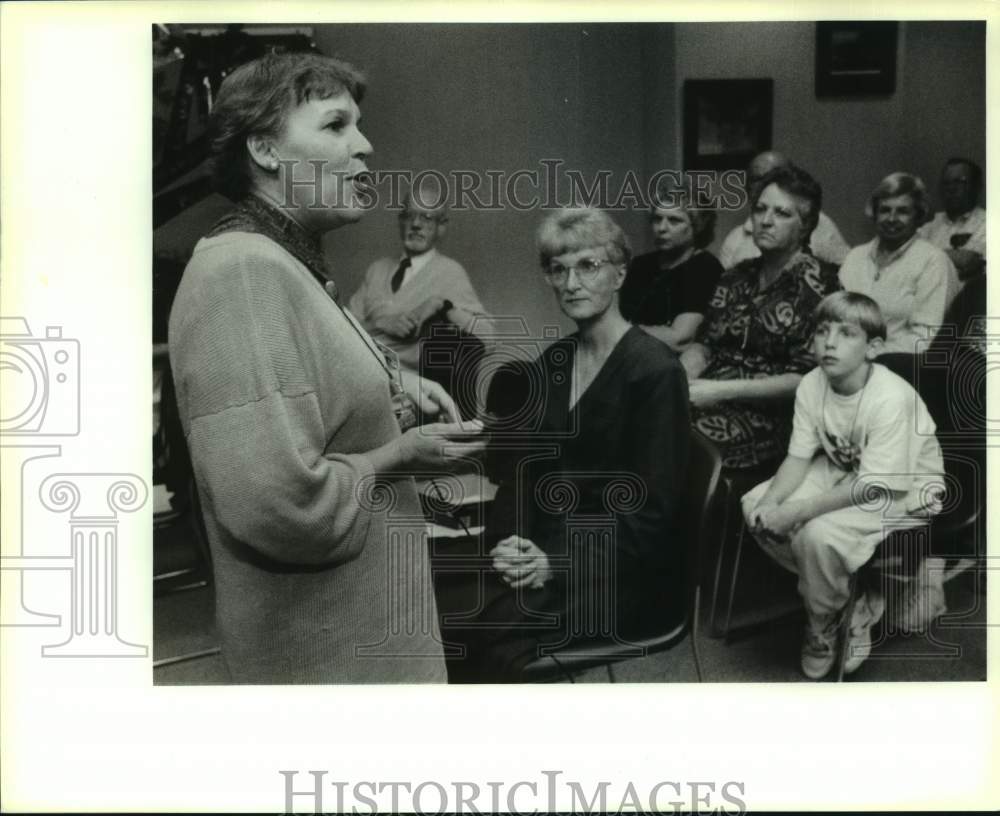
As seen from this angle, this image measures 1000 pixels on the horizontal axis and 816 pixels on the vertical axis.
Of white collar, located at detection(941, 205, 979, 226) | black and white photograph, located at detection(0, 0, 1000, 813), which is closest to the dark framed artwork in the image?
black and white photograph, located at detection(0, 0, 1000, 813)

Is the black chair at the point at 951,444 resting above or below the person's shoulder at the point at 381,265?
below

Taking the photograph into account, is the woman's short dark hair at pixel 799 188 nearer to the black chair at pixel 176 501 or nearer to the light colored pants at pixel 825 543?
the light colored pants at pixel 825 543

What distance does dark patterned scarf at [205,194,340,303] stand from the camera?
347cm

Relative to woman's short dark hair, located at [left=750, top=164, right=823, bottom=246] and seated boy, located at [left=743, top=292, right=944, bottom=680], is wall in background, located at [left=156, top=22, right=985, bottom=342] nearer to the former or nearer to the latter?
woman's short dark hair, located at [left=750, top=164, right=823, bottom=246]

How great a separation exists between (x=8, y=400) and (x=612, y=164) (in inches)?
75.9

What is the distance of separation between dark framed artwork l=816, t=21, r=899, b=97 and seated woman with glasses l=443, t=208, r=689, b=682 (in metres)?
0.79

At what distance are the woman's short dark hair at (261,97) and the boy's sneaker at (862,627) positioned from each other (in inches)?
82.8

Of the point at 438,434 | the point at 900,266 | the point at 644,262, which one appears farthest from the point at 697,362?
the point at 438,434

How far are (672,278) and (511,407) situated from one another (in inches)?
23.8

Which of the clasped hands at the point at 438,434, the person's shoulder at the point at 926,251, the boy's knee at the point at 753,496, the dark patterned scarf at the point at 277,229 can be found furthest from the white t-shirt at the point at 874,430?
the dark patterned scarf at the point at 277,229

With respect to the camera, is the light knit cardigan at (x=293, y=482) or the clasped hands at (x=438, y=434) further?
the clasped hands at (x=438, y=434)

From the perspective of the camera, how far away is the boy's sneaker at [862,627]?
3.60m

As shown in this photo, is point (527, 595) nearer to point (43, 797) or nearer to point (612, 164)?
point (612, 164)

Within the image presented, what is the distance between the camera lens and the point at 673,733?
11.8 feet
